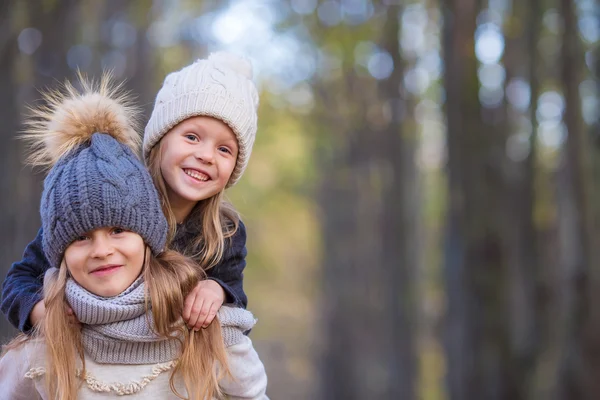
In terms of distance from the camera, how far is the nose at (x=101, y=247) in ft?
9.58

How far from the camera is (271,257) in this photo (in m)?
42.3

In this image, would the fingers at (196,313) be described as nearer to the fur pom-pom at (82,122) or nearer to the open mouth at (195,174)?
the open mouth at (195,174)

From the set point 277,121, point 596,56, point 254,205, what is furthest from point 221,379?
point 254,205

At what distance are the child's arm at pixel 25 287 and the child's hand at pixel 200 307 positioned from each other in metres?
0.57

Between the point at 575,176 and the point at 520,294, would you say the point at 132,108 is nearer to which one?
the point at 575,176

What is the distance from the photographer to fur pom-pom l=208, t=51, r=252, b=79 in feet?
11.9

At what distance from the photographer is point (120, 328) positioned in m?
3.00

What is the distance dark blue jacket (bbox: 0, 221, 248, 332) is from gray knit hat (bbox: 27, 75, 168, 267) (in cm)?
22

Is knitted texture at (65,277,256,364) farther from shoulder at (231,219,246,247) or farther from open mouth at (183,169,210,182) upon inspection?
open mouth at (183,169,210,182)

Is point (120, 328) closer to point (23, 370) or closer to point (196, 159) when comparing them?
point (23, 370)

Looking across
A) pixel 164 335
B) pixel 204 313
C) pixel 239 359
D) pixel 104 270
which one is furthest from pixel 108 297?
pixel 239 359

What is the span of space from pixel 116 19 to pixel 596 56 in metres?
8.06

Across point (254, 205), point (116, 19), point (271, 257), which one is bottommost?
point (271, 257)

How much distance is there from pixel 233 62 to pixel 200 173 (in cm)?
64
